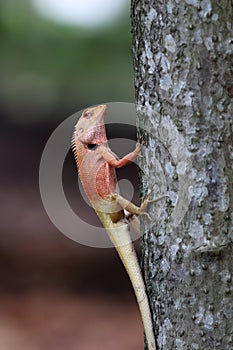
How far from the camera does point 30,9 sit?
32.2ft

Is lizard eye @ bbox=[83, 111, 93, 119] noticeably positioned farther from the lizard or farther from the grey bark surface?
the grey bark surface

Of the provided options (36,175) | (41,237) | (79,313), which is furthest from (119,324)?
(36,175)

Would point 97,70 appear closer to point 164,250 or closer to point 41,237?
point 41,237

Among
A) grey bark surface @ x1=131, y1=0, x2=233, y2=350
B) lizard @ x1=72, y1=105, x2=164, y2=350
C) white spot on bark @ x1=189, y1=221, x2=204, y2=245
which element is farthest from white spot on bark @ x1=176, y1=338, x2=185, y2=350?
white spot on bark @ x1=189, y1=221, x2=204, y2=245

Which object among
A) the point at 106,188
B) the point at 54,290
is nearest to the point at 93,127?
the point at 106,188

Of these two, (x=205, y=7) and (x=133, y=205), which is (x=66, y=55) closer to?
(x=133, y=205)

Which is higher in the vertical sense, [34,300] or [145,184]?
[145,184]

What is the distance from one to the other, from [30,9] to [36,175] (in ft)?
8.94

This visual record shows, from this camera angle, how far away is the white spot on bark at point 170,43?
8.11 ft

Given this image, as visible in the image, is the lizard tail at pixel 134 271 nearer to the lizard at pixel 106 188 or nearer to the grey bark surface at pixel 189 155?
the lizard at pixel 106 188

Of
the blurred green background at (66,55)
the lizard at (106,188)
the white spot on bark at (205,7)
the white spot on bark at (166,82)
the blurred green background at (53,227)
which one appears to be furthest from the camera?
the blurred green background at (66,55)

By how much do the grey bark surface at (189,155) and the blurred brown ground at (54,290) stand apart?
4.64 m

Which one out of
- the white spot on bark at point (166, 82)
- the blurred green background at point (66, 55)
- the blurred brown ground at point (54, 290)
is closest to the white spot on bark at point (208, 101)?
the white spot on bark at point (166, 82)

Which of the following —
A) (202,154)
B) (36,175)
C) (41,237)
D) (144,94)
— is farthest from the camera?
(36,175)
